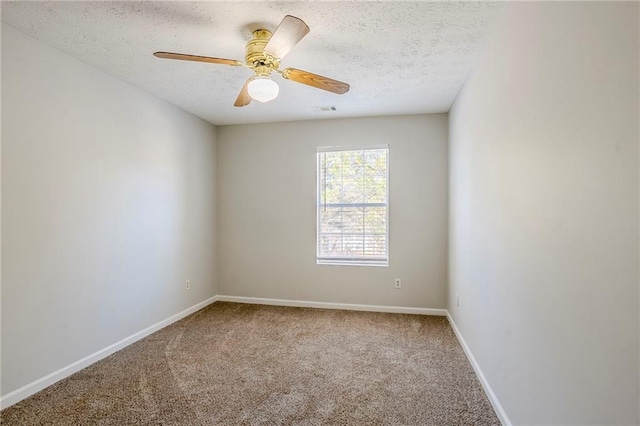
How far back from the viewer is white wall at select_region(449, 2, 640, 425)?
98cm

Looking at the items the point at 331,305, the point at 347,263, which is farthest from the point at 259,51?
the point at 331,305

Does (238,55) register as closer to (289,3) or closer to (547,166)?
(289,3)

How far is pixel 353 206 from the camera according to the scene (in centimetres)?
433

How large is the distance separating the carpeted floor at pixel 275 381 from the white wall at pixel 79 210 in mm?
335

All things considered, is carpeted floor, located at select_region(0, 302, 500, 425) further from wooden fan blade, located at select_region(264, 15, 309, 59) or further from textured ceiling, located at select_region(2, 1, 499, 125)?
textured ceiling, located at select_region(2, 1, 499, 125)

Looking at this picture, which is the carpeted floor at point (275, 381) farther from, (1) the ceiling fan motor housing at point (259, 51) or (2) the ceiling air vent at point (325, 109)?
(2) the ceiling air vent at point (325, 109)

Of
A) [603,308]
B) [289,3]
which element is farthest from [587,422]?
[289,3]

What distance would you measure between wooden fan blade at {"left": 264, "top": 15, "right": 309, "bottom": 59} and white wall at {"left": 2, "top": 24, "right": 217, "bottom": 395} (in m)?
1.70

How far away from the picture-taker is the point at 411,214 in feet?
13.6

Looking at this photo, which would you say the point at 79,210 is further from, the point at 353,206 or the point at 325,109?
the point at 353,206

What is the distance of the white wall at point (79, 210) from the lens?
222 centimetres

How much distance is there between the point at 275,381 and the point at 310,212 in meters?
2.30

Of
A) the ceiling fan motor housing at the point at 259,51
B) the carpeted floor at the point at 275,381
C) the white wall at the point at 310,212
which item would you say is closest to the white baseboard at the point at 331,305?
the white wall at the point at 310,212

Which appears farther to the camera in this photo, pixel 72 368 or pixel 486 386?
pixel 72 368
